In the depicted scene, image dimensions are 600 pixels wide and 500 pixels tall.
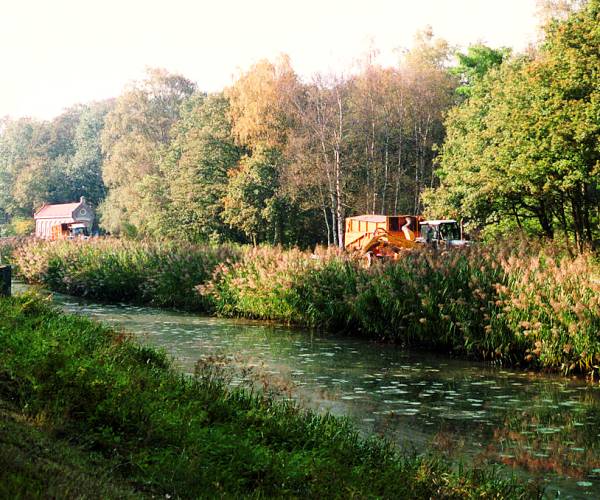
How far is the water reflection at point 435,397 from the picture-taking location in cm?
951

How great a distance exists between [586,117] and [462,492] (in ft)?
76.6

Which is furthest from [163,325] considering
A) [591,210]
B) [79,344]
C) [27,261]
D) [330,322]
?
[591,210]

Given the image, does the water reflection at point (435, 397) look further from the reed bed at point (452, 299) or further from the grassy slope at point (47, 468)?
the grassy slope at point (47, 468)

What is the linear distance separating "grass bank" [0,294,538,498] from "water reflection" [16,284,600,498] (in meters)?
1.63

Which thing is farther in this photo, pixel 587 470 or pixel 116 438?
pixel 587 470

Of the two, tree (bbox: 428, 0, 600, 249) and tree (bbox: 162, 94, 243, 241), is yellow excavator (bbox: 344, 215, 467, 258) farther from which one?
tree (bbox: 162, 94, 243, 241)

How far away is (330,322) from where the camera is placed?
71.0 ft

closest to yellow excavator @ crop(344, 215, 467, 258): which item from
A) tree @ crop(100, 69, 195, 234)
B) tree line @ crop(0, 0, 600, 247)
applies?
tree line @ crop(0, 0, 600, 247)

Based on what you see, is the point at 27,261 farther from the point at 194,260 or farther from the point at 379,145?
the point at 379,145

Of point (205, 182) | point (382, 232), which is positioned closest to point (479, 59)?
point (205, 182)

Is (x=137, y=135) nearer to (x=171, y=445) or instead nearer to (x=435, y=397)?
→ (x=435, y=397)

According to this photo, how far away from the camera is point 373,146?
1996 inches

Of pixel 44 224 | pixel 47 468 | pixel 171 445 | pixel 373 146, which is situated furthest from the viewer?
pixel 44 224

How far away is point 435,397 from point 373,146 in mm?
38807
